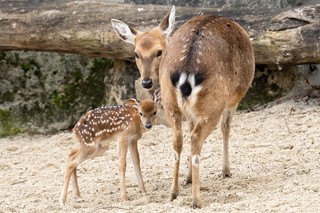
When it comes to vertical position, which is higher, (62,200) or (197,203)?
(197,203)

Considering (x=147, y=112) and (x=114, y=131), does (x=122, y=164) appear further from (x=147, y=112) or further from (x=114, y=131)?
(x=147, y=112)

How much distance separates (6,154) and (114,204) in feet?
9.54

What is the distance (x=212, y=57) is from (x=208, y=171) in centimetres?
161

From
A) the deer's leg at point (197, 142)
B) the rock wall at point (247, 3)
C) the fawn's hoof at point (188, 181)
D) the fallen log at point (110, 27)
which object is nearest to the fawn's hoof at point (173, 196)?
the deer's leg at point (197, 142)

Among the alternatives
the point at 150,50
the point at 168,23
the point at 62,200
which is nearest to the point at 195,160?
the point at 62,200

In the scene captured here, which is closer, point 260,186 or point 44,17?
point 260,186

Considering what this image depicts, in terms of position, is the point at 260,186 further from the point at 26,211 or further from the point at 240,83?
the point at 26,211

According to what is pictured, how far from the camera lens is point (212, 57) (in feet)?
21.3

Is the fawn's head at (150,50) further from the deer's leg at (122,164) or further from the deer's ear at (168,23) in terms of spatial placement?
the deer's leg at (122,164)

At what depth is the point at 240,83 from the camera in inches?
277

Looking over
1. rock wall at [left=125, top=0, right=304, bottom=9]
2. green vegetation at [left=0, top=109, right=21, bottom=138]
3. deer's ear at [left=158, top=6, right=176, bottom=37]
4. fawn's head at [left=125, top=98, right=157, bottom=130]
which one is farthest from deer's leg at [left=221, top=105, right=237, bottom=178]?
green vegetation at [left=0, top=109, right=21, bottom=138]

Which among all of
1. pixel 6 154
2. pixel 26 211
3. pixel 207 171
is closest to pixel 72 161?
pixel 26 211

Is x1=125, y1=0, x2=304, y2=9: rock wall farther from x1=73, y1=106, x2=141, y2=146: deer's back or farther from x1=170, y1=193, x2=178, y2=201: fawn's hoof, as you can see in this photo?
x1=170, y1=193, x2=178, y2=201: fawn's hoof

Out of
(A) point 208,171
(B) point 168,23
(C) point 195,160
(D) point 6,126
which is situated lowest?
(D) point 6,126
